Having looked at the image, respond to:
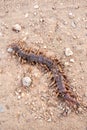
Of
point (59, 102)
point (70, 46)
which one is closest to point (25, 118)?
point (59, 102)

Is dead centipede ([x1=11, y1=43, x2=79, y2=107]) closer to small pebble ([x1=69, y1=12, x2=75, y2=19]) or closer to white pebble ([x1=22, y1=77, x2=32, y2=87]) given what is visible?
white pebble ([x1=22, y1=77, x2=32, y2=87])

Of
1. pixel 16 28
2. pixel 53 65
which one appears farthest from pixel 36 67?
pixel 16 28

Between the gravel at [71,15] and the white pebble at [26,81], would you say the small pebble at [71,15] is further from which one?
the white pebble at [26,81]

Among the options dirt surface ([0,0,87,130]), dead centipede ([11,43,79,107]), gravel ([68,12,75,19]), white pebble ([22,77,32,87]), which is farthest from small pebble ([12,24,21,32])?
white pebble ([22,77,32,87])

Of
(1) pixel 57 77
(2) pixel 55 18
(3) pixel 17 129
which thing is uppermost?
(2) pixel 55 18

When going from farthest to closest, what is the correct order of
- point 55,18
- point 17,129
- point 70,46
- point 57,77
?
point 55,18 → point 70,46 → point 57,77 → point 17,129

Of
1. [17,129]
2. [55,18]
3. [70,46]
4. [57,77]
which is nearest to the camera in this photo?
[17,129]

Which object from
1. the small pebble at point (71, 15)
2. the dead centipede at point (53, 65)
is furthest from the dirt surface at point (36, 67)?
the dead centipede at point (53, 65)

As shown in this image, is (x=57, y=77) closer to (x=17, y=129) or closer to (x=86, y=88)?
(x=86, y=88)

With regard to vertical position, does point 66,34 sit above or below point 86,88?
above
